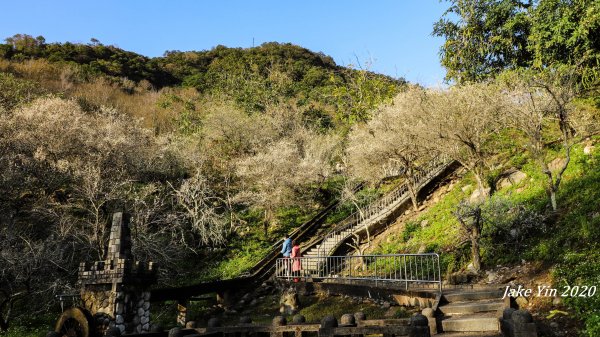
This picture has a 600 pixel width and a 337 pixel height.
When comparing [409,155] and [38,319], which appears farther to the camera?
[409,155]

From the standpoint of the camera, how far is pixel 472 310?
9359mm

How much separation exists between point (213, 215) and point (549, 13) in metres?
21.8

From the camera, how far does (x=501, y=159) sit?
73.4 feet

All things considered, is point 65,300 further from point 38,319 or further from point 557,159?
point 557,159

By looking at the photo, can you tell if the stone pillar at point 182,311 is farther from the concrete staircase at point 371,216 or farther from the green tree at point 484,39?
the green tree at point 484,39

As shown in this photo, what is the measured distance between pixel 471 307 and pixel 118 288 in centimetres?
969

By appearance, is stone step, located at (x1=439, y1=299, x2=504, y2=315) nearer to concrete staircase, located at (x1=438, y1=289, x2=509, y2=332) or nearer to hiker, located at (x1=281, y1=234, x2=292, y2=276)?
concrete staircase, located at (x1=438, y1=289, x2=509, y2=332)

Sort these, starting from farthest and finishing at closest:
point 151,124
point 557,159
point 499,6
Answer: point 151,124
point 499,6
point 557,159

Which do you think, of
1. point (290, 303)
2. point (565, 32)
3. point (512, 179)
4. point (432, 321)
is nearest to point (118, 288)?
point (290, 303)

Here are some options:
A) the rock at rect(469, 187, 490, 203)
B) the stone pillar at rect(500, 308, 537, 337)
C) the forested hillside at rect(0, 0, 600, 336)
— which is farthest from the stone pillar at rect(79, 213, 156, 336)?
the rock at rect(469, 187, 490, 203)

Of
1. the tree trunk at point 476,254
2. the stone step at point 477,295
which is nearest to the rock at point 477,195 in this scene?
the tree trunk at point 476,254

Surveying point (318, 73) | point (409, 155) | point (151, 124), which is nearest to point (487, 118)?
point (409, 155)

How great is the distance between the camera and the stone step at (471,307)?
9102mm

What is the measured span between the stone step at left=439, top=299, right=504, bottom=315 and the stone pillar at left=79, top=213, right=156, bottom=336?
351 inches
